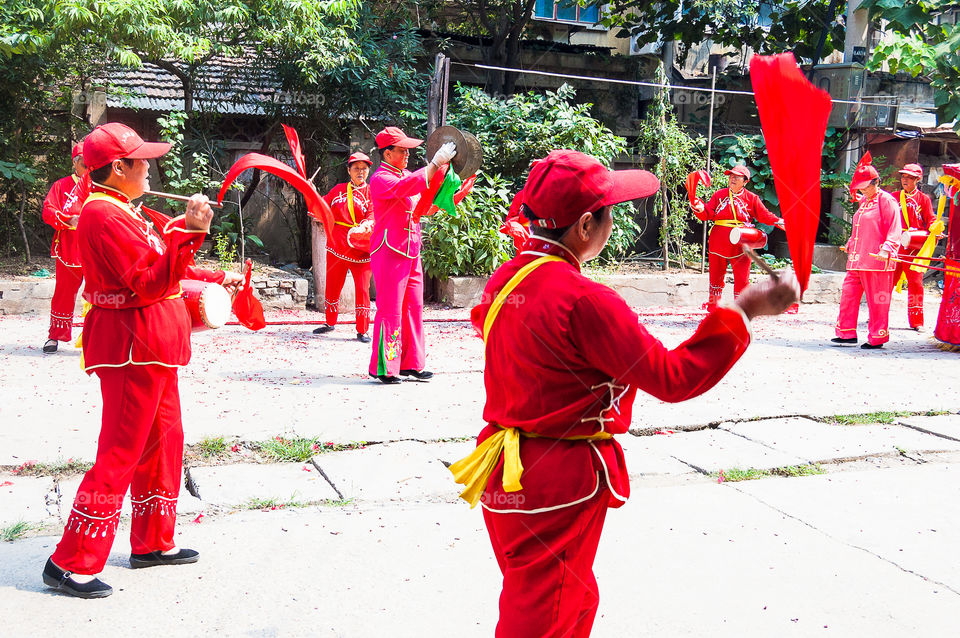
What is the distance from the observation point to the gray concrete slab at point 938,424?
6.06 meters

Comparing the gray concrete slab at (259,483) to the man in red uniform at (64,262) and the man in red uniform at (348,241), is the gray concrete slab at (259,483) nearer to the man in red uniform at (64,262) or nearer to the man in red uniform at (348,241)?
the man in red uniform at (64,262)

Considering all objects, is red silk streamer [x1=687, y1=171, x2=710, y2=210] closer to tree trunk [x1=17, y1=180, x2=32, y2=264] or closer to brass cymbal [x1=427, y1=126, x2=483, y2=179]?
brass cymbal [x1=427, y1=126, x2=483, y2=179]

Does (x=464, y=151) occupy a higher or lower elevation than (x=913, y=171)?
lower

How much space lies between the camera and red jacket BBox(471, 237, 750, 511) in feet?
7.07

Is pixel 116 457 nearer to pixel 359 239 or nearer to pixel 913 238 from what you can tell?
pixel 359 239

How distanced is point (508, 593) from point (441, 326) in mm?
8085

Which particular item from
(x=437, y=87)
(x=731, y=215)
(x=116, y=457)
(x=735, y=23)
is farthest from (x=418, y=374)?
(x=735, y=23)

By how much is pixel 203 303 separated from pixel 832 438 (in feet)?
13.5

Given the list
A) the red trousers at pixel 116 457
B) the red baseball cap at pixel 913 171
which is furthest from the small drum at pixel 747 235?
the red trousers at pixel 116 457

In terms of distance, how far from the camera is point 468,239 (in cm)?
1133

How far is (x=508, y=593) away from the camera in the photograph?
237 centimetres

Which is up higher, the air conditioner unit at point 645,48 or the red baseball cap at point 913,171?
the air conditioner unit at point 645,48

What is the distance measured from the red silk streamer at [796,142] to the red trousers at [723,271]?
29.5ft

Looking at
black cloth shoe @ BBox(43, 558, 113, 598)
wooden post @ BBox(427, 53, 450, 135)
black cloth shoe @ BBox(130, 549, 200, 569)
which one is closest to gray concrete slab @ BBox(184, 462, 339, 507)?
black cloth shoe @ BBox(130, 549, 200, 569)
